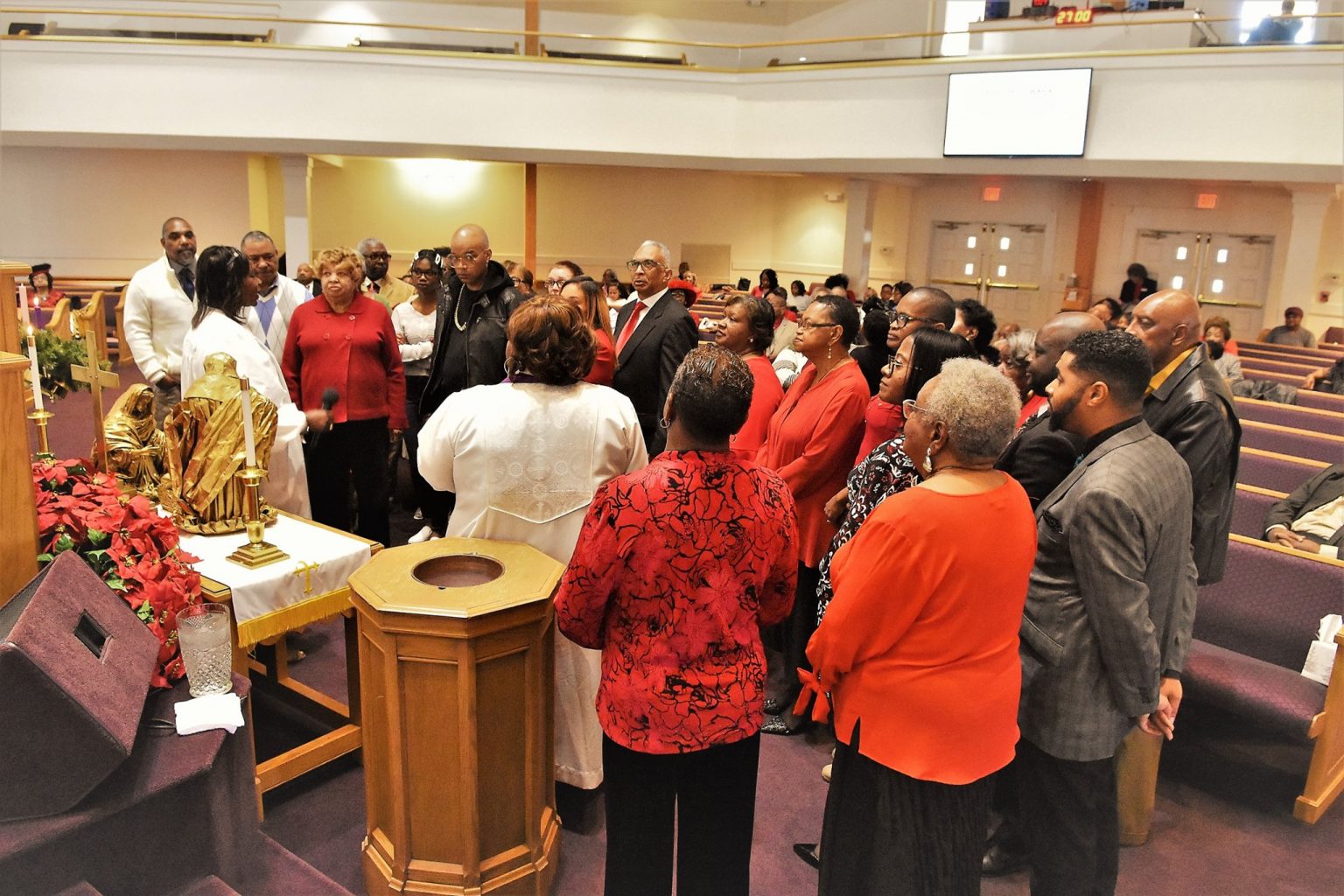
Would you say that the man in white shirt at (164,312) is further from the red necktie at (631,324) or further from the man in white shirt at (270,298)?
the red necktie at (631,324)

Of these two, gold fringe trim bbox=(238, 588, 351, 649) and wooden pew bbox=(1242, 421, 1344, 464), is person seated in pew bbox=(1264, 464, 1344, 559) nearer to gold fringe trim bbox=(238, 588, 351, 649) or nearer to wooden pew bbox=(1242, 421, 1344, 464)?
wooden pew bbox=(1242, 421, 1344, 464)

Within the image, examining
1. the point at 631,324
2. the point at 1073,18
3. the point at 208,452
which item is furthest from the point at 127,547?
the point at 1073,18

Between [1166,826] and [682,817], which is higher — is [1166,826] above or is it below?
below

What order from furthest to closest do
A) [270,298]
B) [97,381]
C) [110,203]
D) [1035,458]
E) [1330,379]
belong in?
[110,203] < [1330,379] < [270,298] < [97,381] < [1035,458]

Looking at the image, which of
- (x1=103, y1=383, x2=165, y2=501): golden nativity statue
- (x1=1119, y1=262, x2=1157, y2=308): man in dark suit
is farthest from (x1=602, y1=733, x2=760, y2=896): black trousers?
(x1=1119, y1=262, x2=1157, y2=308): man in dark suit

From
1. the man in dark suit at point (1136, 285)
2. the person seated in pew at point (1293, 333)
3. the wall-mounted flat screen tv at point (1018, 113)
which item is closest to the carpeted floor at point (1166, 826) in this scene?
the wall-mounted flat screen tv at point (1018, 113)

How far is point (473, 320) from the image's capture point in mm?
3951

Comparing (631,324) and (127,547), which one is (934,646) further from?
(631,324)

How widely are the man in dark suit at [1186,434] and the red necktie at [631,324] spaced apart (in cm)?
201

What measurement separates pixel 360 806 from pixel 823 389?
1970mm

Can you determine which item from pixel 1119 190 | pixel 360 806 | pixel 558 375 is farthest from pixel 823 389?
pixel 1119 190

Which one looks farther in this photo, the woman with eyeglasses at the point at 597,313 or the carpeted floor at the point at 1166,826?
the woman with eyeglasses at the point at 597,313

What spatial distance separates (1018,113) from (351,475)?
24.5ft

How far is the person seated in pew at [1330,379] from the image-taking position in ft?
22.5
